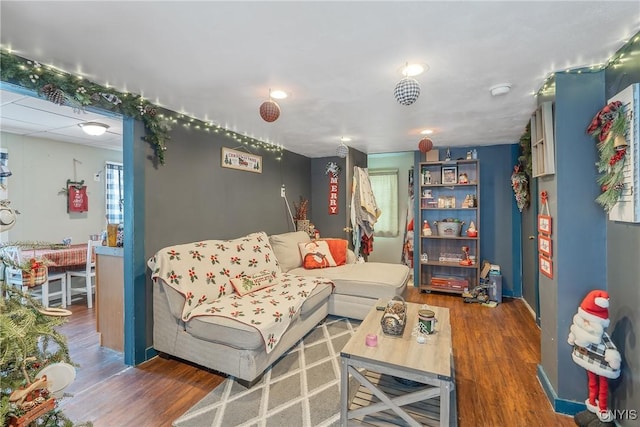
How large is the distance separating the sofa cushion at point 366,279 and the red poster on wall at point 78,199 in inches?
144

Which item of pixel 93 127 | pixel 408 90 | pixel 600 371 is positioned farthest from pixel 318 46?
pixel 93 127

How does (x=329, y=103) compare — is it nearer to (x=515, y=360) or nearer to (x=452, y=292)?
(x=515, y=360)

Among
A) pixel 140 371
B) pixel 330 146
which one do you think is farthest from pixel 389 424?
pixel 330 146

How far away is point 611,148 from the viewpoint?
1.64 metres

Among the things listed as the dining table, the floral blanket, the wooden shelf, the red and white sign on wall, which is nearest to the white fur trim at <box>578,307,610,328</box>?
the floral blanket

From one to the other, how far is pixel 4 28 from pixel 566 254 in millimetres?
3466

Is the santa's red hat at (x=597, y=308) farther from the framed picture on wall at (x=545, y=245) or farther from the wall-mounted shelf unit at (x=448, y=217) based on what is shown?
the wall-mounted shelf unit at (x=448, y=217)

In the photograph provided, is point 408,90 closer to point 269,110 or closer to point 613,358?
point 269,110

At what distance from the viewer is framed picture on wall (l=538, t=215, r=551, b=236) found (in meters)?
2.10

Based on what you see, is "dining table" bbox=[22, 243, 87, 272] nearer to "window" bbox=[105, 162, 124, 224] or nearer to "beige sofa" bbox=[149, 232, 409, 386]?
"window" bbox=[105, 162, 124, 224]

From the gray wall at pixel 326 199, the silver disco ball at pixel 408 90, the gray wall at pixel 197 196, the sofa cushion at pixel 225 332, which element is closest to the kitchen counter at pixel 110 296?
the gray wall at pixel 197 196

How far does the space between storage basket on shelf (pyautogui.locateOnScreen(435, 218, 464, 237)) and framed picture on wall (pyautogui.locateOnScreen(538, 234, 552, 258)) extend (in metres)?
2.21

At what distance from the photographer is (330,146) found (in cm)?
439

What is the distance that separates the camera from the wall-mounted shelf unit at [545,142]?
201cm
